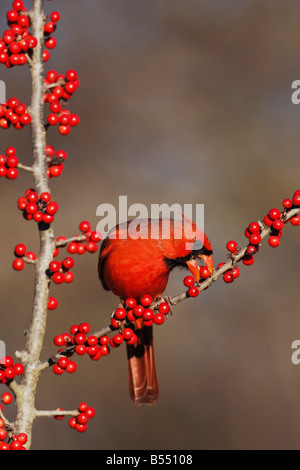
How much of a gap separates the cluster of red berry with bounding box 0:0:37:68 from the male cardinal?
772 mm

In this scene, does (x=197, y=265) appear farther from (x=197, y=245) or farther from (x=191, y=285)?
(x=191, y=285)

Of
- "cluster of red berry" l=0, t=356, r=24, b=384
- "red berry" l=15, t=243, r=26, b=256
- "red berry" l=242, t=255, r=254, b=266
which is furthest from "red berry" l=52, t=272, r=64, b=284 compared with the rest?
"red berry" l=242, t=255, r=254, b=266

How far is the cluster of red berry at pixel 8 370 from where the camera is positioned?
4.48 ft

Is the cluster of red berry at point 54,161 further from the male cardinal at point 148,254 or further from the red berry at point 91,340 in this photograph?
the male cardinal at point 148,254

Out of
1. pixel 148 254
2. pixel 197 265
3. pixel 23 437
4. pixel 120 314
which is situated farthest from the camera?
pixel 148 254

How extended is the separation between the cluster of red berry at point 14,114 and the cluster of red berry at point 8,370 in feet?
1.71

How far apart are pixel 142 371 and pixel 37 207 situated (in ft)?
4.64

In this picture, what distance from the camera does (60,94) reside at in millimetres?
1420

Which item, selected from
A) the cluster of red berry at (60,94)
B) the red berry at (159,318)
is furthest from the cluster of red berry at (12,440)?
the cluster of red berry at (60,94)

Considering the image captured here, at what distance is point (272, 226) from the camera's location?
144 cm

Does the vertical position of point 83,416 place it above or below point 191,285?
below

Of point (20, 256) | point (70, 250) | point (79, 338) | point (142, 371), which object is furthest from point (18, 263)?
point (142, 371)

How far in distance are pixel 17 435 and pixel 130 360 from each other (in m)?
1.32

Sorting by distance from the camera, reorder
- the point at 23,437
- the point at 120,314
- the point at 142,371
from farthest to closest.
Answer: the point at 142,371, the point at 120,314, the point at 23,437
